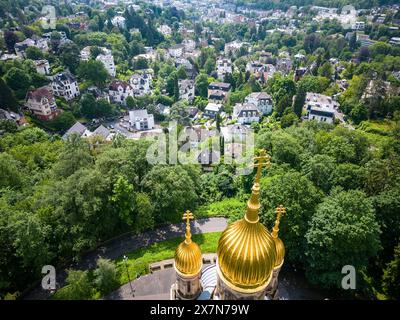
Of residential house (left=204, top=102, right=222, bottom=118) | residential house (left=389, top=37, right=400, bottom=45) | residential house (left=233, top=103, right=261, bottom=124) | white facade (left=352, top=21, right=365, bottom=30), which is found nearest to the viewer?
residential house (left=233, top=103, right=261, bottom=124)

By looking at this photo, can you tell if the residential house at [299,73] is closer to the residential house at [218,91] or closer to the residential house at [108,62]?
the residential house at [218,91]

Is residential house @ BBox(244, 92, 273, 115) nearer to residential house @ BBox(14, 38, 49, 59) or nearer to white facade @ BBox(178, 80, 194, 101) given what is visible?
white facade @ BBox(178, 80, 194, 101)

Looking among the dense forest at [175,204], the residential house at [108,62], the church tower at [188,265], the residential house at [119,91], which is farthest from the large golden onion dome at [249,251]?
the residential house at [108,62]

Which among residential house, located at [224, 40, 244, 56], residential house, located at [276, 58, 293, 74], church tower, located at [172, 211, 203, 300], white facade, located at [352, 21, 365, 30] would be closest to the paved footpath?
church tower, located at [172, 211, 203, 300]

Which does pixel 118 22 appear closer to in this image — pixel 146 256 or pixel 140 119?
pixel 140 119

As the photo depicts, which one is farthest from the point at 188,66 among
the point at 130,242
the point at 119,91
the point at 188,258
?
the point at 188,258
